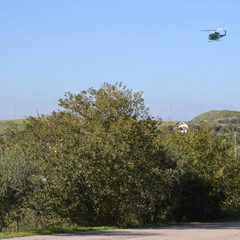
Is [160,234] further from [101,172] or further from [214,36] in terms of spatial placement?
[214,36]

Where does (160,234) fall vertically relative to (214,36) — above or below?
below

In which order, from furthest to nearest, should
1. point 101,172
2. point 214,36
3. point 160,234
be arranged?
1. point 101,172
2. point 214,36
3. point 160,234

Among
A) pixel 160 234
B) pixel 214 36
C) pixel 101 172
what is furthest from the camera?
pixel 101 172

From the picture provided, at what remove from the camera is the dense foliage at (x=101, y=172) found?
26641 millimetres

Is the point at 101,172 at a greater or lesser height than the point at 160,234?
greater

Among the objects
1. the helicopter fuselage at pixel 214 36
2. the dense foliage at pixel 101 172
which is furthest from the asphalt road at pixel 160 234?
the helicopter fuselage at pixel 214 36

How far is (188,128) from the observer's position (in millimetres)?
40656

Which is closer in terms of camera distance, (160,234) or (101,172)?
(160,234)

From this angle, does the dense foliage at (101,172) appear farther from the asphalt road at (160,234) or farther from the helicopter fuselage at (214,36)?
the helicopter fuselage at (214,36)

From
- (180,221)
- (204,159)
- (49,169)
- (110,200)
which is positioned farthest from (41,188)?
(204,159)

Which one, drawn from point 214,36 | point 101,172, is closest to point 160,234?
point 101,172

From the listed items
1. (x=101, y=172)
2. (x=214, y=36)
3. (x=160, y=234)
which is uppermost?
(x=214, y=36)

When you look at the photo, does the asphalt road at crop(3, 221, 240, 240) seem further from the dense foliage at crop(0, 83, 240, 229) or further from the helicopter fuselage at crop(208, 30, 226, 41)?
the helicopter fuselage at crop(208, 30, 226, 41)

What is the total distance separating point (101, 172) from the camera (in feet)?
93.6
